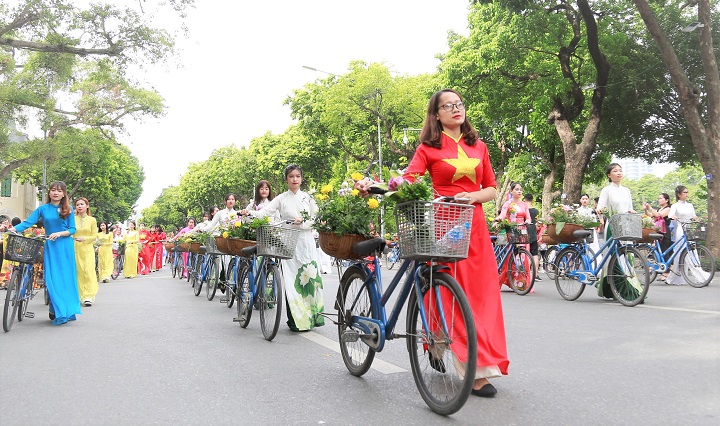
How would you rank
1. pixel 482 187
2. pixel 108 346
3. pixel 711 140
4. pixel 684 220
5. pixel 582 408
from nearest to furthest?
pixel 582 408 < pixel 482 187 < pixel 108 346 < pixel 684 220 < pixel 711 140

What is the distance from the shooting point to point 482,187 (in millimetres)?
4375

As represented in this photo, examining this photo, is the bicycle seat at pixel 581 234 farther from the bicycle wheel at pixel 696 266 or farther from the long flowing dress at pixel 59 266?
the long flowing dress at pixel 59 266

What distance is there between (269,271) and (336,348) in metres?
1.17

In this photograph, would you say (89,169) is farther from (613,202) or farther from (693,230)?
(613,202)

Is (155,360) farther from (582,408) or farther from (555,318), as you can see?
(555,318)

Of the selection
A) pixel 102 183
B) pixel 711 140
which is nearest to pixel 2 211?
pixel 102 183

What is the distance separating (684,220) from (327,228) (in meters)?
9.86

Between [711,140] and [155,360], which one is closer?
[155,360]

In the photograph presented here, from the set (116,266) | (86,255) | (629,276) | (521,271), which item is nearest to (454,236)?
(629,276)

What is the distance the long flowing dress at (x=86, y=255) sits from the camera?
11.0m

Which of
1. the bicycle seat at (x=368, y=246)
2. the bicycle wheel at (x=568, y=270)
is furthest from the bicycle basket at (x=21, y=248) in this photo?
the bicycle wheel at (x=568, y=270)

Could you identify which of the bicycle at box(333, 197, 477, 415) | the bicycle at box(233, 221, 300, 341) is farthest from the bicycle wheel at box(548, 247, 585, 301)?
the bicycle at box(333, 197, 477, 415)

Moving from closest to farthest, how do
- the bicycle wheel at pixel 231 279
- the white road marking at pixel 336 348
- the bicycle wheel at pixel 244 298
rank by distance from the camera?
the white road marking at pixel 336 348 → the bicycle wheel at pixel 244 298 → the bicycle wheel at pixel 231 279

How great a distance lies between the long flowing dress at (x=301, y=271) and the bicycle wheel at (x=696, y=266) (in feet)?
23.0
